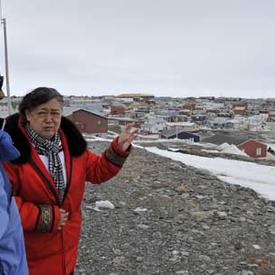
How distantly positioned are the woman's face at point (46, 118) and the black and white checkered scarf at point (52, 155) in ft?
0.10

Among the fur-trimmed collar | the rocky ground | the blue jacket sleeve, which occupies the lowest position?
the rocky ground

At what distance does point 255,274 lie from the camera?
4.20m

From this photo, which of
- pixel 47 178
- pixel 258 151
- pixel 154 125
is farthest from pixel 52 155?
pixel 154 125

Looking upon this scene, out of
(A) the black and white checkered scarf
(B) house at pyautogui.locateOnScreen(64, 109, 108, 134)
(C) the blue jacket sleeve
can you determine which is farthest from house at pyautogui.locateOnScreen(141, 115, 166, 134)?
(C) the blue jacket sleeve

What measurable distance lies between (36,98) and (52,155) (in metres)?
0.34

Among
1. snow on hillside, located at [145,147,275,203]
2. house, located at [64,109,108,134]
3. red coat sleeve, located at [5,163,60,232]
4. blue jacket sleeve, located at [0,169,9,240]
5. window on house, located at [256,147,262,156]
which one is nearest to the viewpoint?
blue jacket sleeve, located at [0,169,9,240]

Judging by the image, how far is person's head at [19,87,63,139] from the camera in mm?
2434

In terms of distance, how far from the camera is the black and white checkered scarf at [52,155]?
7.83 ft

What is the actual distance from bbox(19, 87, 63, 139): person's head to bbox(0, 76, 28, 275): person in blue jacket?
503 millimetres

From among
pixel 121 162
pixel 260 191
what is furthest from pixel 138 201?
pixel 121 162

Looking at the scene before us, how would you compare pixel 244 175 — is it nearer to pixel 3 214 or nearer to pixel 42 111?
pixel 42 111

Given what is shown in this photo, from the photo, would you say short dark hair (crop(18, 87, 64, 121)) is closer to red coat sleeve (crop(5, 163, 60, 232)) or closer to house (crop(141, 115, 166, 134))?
red coat sleeve (crop(5, 163, 60, 232))

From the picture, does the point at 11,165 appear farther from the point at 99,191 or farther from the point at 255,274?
the point at 99,191

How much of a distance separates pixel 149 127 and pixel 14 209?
75291 millimetres
